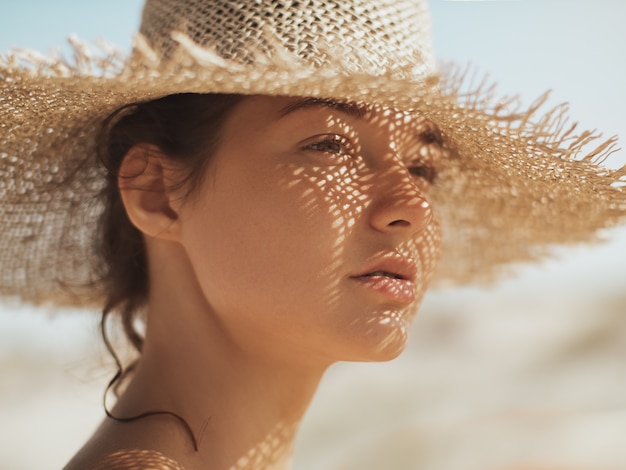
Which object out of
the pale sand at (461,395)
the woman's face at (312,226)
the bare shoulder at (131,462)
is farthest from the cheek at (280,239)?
the pale sand at (461,395)

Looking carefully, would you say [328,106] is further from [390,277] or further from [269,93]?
[390,277]

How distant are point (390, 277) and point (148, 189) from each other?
43cm

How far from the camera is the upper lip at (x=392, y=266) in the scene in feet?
3.96

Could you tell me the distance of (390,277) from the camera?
4.02ft

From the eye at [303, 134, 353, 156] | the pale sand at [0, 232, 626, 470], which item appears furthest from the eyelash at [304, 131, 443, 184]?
the pale sand at [0, 232, 626, 470]

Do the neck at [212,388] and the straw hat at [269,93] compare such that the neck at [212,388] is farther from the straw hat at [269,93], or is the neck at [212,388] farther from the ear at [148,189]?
the straw hat at [269,93]

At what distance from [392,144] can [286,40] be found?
237 millimetres

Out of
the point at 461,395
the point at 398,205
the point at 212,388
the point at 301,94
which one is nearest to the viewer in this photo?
the point at 301,94

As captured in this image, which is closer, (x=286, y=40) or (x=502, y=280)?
(x=286, y=40)

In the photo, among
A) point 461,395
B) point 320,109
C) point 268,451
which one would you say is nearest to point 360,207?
point 320,109

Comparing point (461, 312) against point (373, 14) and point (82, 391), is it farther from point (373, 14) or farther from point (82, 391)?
point (373, 14)

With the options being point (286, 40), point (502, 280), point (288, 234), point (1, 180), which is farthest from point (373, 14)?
point (502, 280)

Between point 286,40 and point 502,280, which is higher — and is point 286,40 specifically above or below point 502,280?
above

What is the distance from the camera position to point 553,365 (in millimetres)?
5293
